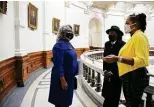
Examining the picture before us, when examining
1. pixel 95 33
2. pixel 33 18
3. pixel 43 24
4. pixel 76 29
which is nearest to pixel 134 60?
pixel 33 18

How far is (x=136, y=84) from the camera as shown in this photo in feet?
6.81

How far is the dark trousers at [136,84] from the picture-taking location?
207cm

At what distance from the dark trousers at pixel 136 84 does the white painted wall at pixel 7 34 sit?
2.93 m

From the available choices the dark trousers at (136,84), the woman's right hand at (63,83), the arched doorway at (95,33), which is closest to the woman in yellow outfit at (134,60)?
the dark trousers at (136,84)

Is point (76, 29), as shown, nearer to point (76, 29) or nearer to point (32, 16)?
point (76, 29)

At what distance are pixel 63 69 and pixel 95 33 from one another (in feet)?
59.6

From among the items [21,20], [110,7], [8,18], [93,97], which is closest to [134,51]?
[93,97]

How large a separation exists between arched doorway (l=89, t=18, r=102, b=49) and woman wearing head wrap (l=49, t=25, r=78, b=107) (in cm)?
1699

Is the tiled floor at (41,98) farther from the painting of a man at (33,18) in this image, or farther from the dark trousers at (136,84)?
the painting of a man at (33,18)

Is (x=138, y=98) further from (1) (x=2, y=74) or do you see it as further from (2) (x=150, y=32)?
(2) (x=150, y=32)

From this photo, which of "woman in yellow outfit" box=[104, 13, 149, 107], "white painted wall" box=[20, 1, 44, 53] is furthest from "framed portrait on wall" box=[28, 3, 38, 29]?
"woman in yellow outfit" box=[104, 13, 149, 107]

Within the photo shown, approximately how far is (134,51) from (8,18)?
146 inches

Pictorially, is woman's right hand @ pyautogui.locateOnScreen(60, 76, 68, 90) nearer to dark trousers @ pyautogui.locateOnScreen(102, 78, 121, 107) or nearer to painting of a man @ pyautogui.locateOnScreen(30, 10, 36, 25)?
dark trousers @ pyautogui.locateOnScreen(102, 78, 121, 107)

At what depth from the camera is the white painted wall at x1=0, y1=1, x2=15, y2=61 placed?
4301 millimetres
